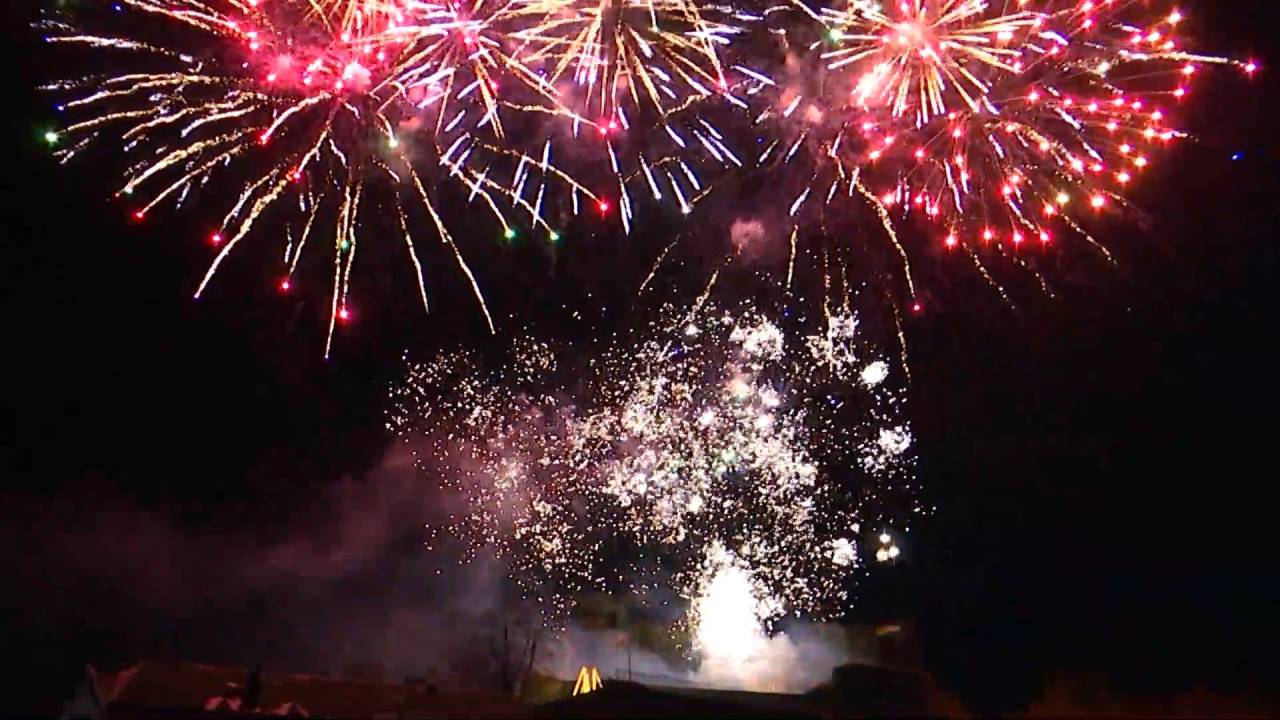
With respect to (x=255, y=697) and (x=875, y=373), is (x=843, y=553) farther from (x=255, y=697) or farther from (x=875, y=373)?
(x=255, y=697)

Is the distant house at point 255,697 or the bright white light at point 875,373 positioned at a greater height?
the bright white light at point 875,373

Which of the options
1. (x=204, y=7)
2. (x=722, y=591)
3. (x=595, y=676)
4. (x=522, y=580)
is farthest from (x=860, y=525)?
(x=204, y=7)

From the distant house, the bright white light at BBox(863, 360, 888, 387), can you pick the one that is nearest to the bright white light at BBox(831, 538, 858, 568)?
the bright white light at BBox(863, 360, 888, 387)

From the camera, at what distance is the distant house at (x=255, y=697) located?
10492 millimetres

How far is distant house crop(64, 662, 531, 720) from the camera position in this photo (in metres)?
10.5

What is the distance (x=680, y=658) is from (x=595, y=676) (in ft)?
16.4

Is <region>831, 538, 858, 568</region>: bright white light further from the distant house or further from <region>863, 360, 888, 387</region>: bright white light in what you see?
the distant house

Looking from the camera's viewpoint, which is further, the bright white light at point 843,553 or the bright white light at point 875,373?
the bright white light at point 843,553

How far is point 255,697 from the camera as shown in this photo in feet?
34.8

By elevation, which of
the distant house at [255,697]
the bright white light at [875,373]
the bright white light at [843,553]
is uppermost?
the bright white light at [875,373]

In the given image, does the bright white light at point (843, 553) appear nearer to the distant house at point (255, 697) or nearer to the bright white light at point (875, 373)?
the bright white light at point (875, 373)

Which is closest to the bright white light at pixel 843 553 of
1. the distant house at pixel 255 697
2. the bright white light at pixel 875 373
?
the bright white light at pixel 875 373

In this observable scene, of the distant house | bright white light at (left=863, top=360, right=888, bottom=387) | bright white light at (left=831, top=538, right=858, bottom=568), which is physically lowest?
the distant house

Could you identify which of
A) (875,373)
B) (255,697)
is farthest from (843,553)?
(255,697)
